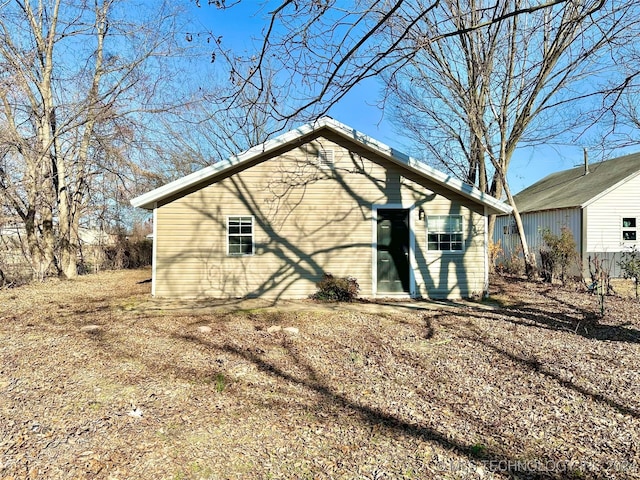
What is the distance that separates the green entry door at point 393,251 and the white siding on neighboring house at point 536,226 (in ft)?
23.8

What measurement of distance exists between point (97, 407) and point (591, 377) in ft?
17.3

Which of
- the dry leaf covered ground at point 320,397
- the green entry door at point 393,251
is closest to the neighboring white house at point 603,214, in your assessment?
the green entry door at point 393,251

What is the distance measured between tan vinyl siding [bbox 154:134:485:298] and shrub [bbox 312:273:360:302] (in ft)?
0.89

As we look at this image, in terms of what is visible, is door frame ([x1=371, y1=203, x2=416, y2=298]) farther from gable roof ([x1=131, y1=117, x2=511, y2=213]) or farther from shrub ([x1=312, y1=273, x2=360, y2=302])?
gable roof ([x1=131, y1=117, x2=511, y2=213])

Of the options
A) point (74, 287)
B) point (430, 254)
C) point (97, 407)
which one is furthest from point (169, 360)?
point (74, 287)

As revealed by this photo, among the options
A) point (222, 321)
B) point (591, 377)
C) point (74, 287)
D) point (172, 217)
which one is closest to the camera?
point (591, 377)

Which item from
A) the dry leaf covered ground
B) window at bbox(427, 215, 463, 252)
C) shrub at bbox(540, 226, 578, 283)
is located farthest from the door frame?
shrub at bbox(540, 226, 578, 283)

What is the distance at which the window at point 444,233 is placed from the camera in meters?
10.0

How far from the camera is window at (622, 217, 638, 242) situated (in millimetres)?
15961

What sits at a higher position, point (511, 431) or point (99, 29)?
point (99, 29)

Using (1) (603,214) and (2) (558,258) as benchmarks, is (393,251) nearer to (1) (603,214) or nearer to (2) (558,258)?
(2) (558,258)

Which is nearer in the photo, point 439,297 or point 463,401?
point 463,401

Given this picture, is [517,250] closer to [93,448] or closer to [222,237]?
[222,237]

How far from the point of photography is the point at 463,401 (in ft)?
13.2
